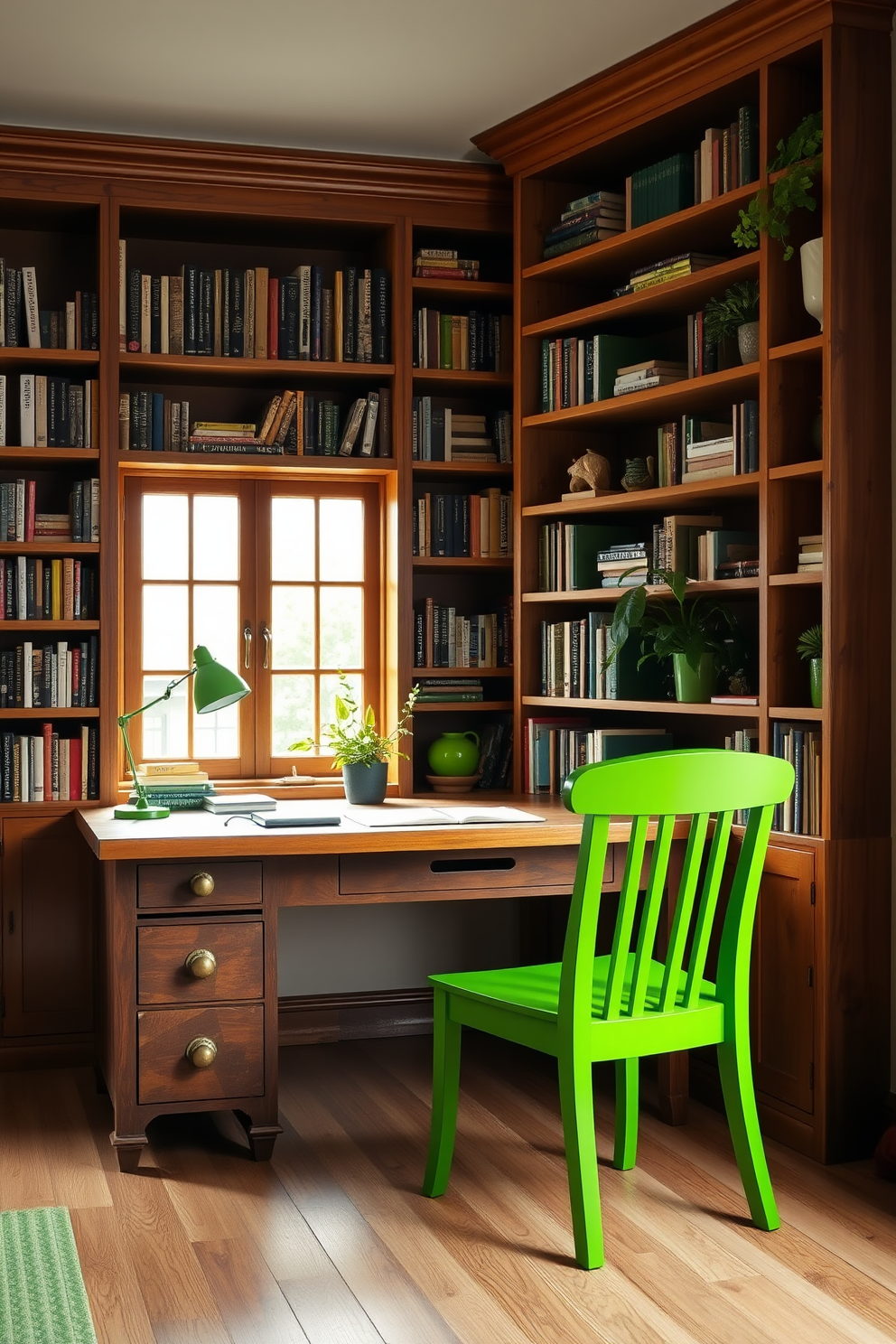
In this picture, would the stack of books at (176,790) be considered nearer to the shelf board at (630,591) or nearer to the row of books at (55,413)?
the row of books at (55,413)

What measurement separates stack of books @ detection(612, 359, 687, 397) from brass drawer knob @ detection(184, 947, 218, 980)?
6.20ft

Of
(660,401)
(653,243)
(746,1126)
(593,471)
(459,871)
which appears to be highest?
(653,243)

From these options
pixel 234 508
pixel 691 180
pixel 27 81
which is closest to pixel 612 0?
pixel 691 180

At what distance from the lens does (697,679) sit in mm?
3609

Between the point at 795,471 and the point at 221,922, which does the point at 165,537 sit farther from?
the point at 795,471

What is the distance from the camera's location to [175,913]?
10.5 ft

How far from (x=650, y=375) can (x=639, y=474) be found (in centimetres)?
27

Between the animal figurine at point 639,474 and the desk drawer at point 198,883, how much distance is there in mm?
1524

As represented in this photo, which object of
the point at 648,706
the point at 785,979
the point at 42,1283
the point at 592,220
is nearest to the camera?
the point at 42,1283

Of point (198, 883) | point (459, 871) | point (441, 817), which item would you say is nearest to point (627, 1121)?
point (459, 871)

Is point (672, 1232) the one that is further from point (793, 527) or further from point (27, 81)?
point (27, 81)

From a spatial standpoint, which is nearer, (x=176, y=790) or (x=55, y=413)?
(x=176, y=790)

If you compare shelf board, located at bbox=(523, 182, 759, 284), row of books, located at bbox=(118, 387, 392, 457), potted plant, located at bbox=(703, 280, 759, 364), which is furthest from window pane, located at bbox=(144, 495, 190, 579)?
potted plant, located at bbox=(703, 280, 759, 364)

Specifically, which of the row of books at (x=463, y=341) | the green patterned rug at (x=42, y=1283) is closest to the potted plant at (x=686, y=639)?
the row of books at (x=463, y=341)
